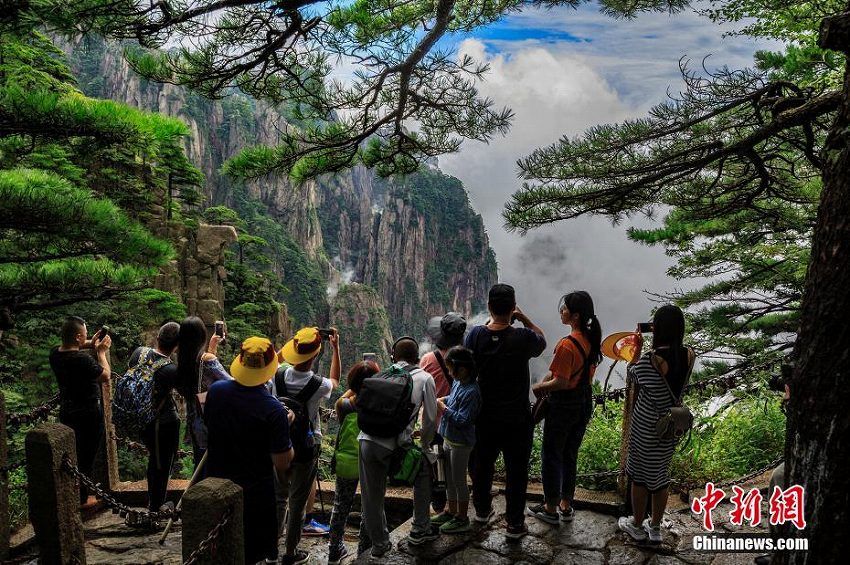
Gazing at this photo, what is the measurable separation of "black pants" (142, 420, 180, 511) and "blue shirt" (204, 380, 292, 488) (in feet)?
3.92

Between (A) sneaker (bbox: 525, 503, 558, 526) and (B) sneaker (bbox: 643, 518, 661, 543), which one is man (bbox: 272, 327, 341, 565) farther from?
(B) sneaker (bbox: 643, 518, 661, 543)

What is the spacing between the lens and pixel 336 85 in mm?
3955

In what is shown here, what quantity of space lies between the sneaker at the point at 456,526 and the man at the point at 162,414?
1745 mm

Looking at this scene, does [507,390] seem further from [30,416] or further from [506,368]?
[30,416]

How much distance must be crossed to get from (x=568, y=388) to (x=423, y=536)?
1.13 meters

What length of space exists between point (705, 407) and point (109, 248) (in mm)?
5423

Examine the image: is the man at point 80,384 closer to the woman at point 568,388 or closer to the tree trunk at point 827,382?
the woman at point 568,388

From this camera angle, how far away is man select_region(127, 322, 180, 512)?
309 cm

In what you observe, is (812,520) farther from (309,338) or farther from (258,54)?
(258,54)

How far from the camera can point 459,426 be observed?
109 inches

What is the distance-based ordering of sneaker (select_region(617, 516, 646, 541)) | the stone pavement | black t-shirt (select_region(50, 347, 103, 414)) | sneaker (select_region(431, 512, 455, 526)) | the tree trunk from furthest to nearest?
1. black t-shirt (select_region(50, 347, 103, 414))
2. sneaker (select_region(431, 512, 455, 526))
3. sneaker (select_region(617, 516, 646, 541))
4. the stone pavement
5. the tree trunk

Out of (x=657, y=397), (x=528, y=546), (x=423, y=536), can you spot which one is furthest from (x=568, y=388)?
(x=423, y=536)

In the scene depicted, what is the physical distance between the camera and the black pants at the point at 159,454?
3.16 meters

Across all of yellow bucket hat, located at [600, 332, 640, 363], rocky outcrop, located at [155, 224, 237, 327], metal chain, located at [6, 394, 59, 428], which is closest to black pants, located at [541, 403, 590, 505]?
yellow bucket hat, located at [600, 332, 640, 363]
